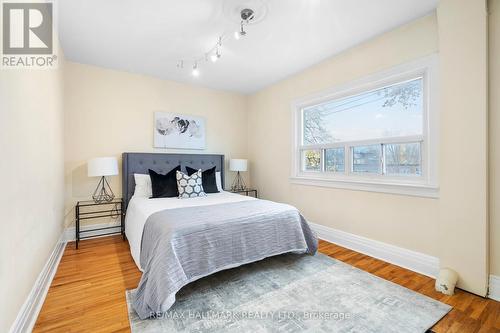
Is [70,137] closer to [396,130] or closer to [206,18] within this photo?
[206,18]

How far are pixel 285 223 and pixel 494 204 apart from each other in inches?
67.2

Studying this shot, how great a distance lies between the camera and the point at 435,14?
7.29ft

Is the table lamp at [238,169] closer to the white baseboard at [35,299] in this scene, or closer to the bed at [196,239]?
the bed at [196,239]

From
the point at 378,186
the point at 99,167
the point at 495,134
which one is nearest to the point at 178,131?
the point at 99,167

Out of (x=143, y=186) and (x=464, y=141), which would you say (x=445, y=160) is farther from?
(x=143, y=186)

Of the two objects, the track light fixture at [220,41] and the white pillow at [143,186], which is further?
the white pillow at [143,186]

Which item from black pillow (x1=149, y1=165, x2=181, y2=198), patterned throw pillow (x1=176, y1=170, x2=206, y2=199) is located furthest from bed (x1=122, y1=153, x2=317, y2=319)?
patterned throw pillow (x1=176, y1=170, x2=206, y2=199)

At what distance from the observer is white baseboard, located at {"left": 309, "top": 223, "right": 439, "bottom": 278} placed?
2283 millimetres

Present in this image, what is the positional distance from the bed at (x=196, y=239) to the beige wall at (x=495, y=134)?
1471 mm

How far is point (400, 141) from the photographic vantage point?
8.30 feet

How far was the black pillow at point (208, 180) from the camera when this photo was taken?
3703 mm

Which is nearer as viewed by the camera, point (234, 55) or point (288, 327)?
point (288, 327)

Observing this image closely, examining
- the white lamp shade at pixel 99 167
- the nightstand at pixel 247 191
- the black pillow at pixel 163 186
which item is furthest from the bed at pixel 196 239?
the nightstand at pixel 247 191

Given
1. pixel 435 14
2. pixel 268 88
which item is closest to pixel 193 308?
pixel 435 14
